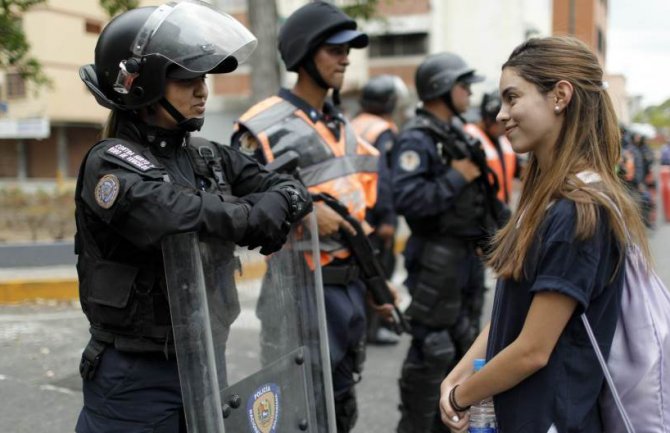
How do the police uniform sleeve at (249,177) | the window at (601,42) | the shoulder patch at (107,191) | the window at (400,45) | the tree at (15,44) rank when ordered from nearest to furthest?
the shoulder patch at (107,191), the police uniform sleeve at (249,177), the tree at (15,44), the window at (400,45), the window at (601,42)

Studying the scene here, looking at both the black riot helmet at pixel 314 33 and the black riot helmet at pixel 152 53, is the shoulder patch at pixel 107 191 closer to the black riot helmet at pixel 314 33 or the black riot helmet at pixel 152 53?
the black riot helmet at pixel 152 53

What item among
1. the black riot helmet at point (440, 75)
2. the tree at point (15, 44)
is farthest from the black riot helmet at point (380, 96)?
the tree at point (15, 44)

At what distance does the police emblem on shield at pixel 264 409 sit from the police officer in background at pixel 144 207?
0.20 m

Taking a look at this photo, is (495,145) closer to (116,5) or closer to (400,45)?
(116,5)

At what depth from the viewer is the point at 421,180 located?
3.68 metres

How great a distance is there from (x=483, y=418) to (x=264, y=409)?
0.60m

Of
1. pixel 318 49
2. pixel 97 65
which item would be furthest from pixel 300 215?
pixel 318 49

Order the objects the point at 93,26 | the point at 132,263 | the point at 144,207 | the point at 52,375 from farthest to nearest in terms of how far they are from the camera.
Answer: the point at 93,26 → the point at 52,375 → the point at 132,263 → the point at 144,207

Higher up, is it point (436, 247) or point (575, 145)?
point (575, 145)

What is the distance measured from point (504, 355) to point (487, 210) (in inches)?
87.8

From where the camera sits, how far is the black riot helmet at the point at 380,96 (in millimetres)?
6242

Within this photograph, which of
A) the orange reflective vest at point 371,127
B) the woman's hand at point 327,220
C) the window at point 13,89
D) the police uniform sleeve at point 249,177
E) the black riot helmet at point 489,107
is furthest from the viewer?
the window at point 13,89

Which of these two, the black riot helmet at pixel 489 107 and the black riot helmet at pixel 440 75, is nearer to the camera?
the black riot helmet at pixel 440 75

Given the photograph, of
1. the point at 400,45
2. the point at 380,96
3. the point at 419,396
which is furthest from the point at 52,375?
the point at 400,45
